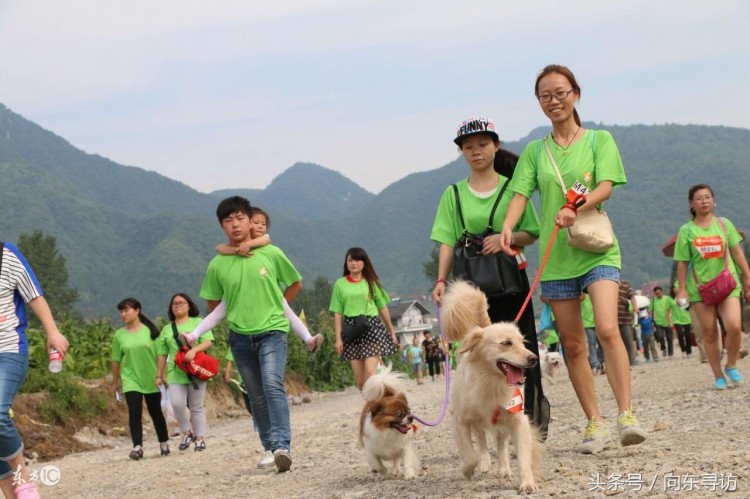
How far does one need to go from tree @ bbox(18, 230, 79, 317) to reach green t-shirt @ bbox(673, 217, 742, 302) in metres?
82.2

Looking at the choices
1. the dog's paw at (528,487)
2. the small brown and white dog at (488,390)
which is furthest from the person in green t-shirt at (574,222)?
the dog's paw at (528,487)

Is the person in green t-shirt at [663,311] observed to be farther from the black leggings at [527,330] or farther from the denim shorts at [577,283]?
the denim shorts at [577,283]

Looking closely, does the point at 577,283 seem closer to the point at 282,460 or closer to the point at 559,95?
the point at 559,95

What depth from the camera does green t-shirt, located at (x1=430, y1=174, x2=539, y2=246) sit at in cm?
709

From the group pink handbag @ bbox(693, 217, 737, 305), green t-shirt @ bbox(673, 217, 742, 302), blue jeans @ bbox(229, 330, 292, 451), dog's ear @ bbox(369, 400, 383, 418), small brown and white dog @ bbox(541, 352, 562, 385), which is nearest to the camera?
dog's ear @ bbox(369, 400, 383, 418)

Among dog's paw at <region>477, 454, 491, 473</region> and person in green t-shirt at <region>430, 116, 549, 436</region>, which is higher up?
person in green t-shirt at <region>430, 116, 549, 436</region>

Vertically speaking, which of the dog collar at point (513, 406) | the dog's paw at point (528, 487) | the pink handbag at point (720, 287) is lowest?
the dog's paw at point (528, 487)

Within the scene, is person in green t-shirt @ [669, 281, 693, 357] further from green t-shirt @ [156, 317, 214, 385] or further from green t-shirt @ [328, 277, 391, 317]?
green t-shirt @ [156, 317, 214, 385]

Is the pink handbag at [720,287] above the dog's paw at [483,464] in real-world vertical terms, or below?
above

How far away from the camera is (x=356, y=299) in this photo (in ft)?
41.0

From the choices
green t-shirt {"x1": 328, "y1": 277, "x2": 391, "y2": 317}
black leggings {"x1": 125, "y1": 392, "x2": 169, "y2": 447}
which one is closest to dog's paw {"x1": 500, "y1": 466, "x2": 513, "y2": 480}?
green t-shirt {"x1": 328, "y1": 277, "x2": 391, "y2": 317}

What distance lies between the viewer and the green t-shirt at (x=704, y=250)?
1121 cm

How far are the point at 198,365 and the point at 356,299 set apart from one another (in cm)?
225

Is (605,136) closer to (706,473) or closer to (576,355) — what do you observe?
(576,355)
